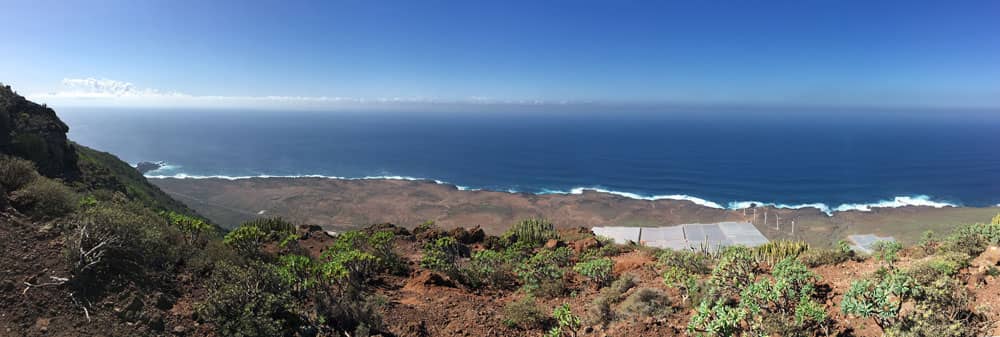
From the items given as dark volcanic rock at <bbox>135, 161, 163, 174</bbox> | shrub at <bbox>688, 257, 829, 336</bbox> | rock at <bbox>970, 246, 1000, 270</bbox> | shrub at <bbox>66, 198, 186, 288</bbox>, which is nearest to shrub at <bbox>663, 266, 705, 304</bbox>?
shrub at <bbox>688, 257, 829, 336</bbox>

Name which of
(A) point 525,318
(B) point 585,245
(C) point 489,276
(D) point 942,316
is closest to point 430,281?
(C) point 489,276

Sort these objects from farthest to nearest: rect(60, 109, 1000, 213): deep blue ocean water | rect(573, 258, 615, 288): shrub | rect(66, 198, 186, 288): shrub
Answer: rect(60, 109, 1000, 213): deep blue ocean water, rect(573, 258, 615, 288): shrub, rect(66, 198, 186, 288): shrub

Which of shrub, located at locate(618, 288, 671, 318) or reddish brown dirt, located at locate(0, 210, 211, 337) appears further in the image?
shrub, located at locate(618, 288, 671, 318)

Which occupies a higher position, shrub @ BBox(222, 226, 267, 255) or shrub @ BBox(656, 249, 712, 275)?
shrub @ BBox(222, 226, 267, 255)

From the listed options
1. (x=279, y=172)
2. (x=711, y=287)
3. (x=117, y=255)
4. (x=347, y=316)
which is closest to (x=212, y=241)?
(x=117, y=255)

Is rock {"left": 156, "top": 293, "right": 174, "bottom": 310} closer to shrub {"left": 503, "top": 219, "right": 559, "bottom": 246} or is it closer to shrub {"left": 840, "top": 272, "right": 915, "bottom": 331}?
shrub {"left": 840, "top": 272, "right": 915, "bottom": 331}

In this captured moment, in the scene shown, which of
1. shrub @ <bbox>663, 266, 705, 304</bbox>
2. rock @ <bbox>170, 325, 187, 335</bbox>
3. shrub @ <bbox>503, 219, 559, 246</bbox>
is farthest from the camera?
shrub @ <bbox>503, 219, 559, 246</bbox>

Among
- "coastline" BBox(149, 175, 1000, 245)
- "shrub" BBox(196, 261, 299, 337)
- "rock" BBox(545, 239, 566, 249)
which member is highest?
"shrub" BBox(196, 261, 299, 337)

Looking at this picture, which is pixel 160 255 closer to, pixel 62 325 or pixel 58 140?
pixel 62 325
